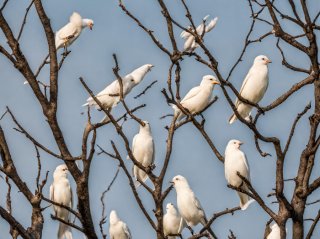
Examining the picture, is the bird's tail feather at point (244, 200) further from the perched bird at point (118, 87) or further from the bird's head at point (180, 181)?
the perched bird at point (118, 87)

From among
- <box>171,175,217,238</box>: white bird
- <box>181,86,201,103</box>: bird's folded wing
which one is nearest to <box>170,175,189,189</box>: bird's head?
<box>171,175,217,238</box>: white bird

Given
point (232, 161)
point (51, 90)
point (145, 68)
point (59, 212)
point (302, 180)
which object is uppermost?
point (145, 68)

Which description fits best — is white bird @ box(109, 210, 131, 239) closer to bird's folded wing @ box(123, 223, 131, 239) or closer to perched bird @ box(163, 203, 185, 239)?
bird's folded wing @ box(123, 223, 131, 239)

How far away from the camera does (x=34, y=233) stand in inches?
244

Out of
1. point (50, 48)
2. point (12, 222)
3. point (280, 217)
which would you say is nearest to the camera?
point (12, 222)

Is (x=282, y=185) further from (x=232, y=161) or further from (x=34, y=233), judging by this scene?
(x=232, y=161)

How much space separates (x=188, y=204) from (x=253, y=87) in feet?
7.63

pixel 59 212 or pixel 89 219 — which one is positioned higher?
pixel 59 212

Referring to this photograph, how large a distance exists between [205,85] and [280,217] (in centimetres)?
663

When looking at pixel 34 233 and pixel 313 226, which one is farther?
pixel 34 233

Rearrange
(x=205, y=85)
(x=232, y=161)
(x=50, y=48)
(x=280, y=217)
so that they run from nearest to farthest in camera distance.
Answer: (x=280, y=217)
(x=50, y=48)
(x=232, y=161)
(x=205, y=85)

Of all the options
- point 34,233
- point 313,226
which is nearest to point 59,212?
point 34,233

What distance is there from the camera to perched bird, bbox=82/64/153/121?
12.2 metres

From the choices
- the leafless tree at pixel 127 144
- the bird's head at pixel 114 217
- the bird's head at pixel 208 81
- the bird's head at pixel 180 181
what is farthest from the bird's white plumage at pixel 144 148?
the leafless tree at pixel 127 144
